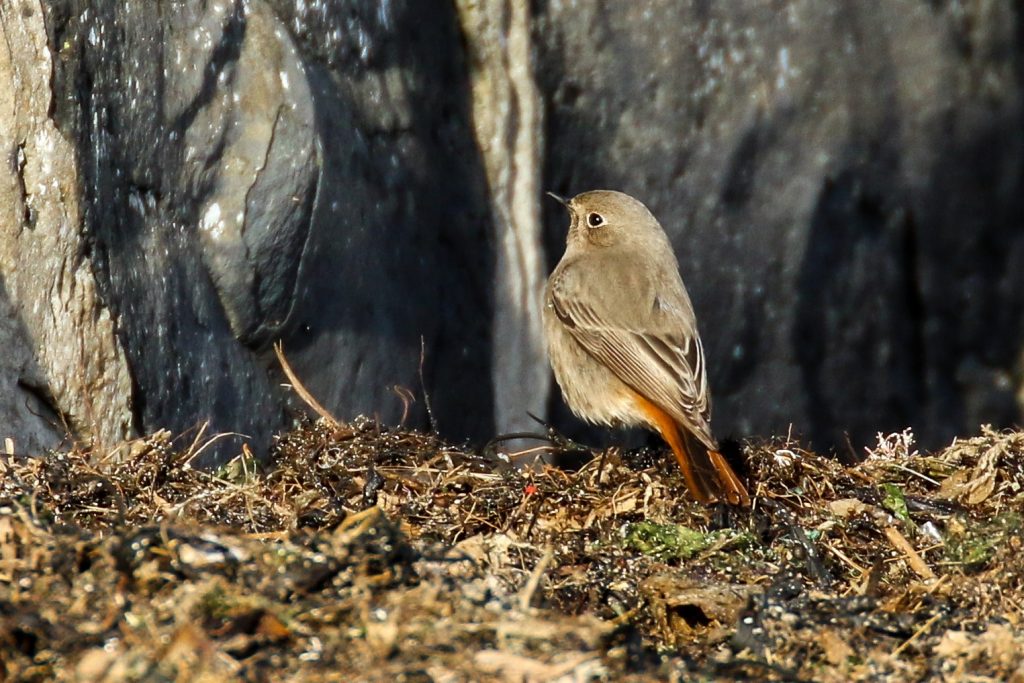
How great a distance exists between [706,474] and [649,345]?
141 cm

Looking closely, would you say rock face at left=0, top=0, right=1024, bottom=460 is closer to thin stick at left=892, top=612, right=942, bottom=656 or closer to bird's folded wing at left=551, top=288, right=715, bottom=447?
bird's folded wing at left=551, top=288, right=715, bottom=447

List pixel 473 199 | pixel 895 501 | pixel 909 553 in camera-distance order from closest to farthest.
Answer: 1. pixel 909 553
2. pixel 895 501
3. pixel 473 199

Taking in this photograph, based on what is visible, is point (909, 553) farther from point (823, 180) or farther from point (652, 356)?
point (823, 180)

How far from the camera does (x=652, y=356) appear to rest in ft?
18.9

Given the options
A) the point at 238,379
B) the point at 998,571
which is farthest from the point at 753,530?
the point at 238,379

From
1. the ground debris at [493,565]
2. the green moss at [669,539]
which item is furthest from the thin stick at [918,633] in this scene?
the green moss at [669,539]

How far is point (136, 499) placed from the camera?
4.06 m

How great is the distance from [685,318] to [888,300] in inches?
95.2

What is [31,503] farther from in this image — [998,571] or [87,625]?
[998,571]

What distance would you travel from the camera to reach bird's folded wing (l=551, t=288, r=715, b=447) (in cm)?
541

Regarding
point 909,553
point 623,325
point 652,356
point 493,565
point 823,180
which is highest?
point 823,180

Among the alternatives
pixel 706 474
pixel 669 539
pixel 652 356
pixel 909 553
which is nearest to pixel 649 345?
pixel 652 356

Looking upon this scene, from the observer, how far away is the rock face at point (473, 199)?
14.4ft

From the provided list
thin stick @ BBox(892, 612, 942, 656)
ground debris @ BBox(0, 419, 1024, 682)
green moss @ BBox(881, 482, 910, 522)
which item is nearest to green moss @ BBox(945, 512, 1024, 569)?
ground debris @ BBox(0, 419, 1024, 682)
